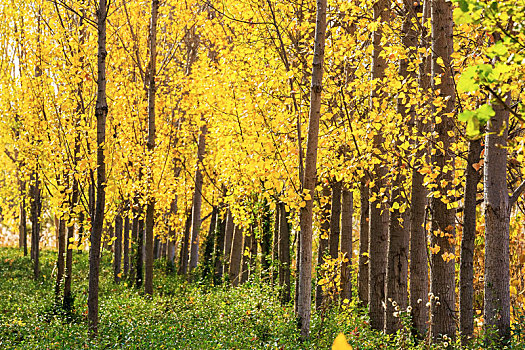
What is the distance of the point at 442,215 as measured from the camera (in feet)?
21.6

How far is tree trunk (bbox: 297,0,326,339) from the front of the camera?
720 centimetres

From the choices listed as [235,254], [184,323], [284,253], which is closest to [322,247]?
[284,253]

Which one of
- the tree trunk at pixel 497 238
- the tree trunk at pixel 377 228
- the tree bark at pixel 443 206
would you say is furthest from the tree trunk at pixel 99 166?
the tree trunk at pixel 497 238

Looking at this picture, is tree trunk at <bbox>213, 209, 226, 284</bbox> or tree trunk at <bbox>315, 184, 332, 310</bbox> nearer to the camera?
tree trunk at <bbox>315, 184, 332, 310</bbox>

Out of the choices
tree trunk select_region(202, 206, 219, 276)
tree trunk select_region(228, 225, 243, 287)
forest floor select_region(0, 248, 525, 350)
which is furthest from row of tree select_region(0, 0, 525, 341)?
tree trunk select_region(202, 206, 219, 276)

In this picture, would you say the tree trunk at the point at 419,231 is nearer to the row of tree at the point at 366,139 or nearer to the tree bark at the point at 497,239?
the row of tree at the point at 366,139

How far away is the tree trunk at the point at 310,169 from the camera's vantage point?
720 centimetres

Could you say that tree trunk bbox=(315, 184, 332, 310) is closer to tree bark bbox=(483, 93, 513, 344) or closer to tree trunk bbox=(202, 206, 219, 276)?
tree bark bbox=(483, 93, 513, 344)

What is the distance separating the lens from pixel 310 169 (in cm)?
739

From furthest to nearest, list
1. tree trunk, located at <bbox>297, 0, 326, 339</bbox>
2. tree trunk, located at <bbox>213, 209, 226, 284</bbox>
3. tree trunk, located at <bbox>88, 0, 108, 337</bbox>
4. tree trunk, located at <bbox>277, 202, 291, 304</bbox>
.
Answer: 1. tree trunk, located at <bbox>213, 209, 226, 284</bbox>
2. tree trunk, located at <bbox>277, 202, 291, 304</bbox>
3. tree trunk, located at <bbox>88, 0, 108, 337</bbox>
4. tree trunk, located at <bbox>297, 0, 326, 339</bbox>

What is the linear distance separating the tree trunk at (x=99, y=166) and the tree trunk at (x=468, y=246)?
15.7ft

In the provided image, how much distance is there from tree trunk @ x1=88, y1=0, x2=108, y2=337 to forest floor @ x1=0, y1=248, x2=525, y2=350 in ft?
2.41

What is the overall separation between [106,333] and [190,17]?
8.54 metres

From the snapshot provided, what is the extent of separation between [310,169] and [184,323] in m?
4.57
